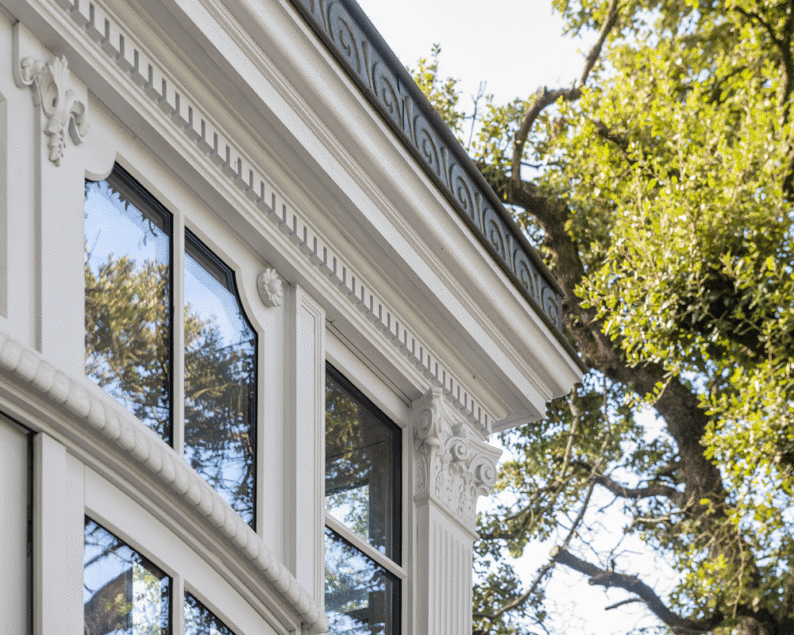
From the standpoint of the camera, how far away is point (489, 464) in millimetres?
4691

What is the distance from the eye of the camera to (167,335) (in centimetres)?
306

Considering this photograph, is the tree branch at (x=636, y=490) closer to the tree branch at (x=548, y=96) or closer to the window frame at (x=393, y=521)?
the tree branch at (x=548, y=96)

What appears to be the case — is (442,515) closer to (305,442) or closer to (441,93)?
(305,442)

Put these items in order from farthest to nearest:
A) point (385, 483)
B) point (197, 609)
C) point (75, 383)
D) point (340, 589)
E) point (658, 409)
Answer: point (658, 409) → point (385, 483) → point (340, 589) → point (197, 609) → point (75, 383)

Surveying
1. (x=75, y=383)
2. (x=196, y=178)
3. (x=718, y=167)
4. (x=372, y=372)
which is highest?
(x=718, y=167)

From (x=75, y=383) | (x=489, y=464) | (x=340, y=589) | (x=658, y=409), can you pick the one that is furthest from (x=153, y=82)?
(x=658, y=409)

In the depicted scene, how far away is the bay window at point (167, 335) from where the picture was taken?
2855 mm

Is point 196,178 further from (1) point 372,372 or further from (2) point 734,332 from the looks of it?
(2) point 734,332

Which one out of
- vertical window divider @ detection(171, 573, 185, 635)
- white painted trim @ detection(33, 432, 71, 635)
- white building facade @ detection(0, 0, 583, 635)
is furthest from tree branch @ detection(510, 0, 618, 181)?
white painted trim @ detection(33, 432, 71, 635)

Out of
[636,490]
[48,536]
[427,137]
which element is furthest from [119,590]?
[636,490]

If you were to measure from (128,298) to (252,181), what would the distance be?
0.68 m

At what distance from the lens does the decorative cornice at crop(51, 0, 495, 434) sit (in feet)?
9.50

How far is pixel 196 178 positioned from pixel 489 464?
2.03 meters

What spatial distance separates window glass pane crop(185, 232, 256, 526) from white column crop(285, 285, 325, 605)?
152mm
